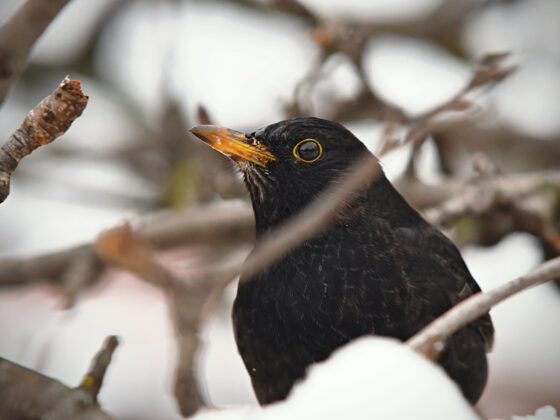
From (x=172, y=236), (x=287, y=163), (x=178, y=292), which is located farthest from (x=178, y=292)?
(x=287, y=163)

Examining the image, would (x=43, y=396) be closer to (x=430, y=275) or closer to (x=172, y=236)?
(x=430, y=275)

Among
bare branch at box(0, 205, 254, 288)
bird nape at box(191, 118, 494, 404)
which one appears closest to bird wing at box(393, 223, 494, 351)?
bird nape at box(191, 118, 494, 404)

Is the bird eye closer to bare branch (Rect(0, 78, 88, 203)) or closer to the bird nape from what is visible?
the bird nape

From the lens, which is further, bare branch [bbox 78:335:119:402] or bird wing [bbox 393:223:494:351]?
bird wing [bbox 393:223:494:351]

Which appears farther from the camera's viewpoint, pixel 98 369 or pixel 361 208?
pixel 361 208

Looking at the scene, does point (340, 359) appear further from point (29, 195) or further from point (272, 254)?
point (29, 195)

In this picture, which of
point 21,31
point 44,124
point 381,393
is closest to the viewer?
point 44,124
